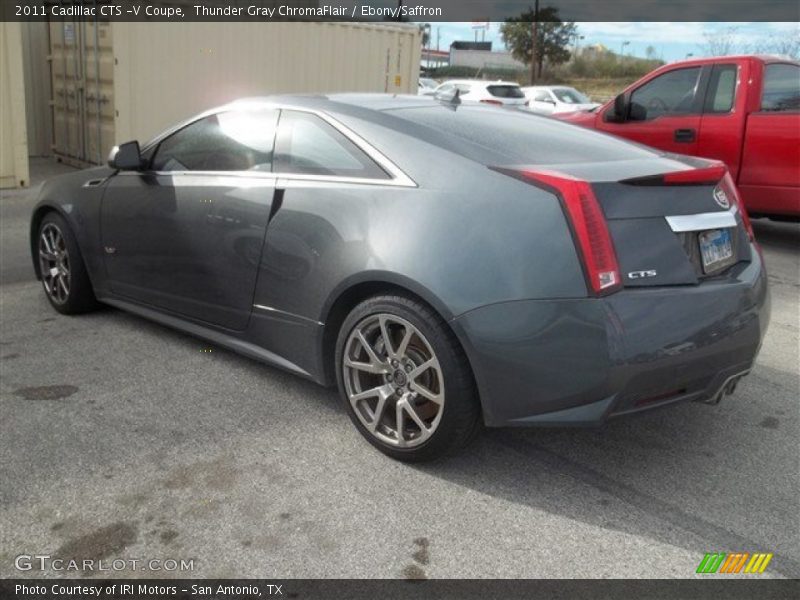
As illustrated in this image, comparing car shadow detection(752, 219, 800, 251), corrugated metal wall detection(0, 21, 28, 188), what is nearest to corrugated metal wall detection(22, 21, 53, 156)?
corrugated metal wall detection(0, 21, 28, 188)

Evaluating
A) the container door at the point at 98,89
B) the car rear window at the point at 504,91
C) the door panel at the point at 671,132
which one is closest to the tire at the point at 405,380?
the door panel at the point at 671,132

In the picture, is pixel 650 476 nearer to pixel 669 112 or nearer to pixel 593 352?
pixel 593 352

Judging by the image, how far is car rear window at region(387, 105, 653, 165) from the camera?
10.5 feet

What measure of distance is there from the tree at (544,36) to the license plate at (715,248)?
48.2 m

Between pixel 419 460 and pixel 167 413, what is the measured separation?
49.2 inches

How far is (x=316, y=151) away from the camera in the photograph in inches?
144

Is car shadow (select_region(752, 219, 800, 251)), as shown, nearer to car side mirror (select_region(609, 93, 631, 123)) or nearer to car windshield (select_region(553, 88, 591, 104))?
car side mirror (select_region(609, 93, 631, 123))

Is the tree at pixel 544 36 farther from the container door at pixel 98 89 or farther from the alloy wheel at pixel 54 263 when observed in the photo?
the alloy wheel at pixel 54 263

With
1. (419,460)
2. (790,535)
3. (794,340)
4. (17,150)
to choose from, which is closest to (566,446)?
(419,460)

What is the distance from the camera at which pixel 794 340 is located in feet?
16.4

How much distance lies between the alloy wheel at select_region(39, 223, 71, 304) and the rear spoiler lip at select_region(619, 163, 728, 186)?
358 cm

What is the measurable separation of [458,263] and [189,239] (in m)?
1.77

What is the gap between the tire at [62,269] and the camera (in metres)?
4.93

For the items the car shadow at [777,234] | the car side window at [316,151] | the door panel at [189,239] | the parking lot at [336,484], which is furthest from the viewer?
the car shadow at [777,234]
